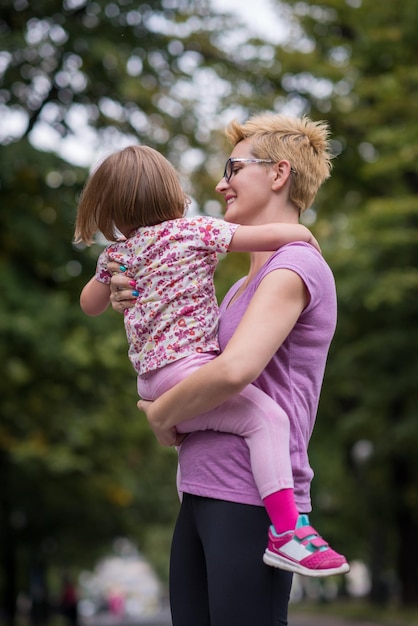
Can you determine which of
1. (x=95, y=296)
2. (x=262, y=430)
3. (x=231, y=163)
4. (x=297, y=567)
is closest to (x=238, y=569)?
(x=297, y=567)

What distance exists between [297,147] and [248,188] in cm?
17

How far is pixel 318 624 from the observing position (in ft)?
→ 88.6

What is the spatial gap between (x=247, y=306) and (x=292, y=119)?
1.77ft

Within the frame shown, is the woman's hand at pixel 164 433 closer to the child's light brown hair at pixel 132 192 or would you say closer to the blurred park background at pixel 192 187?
the child's light brown hair at pixel 132 192

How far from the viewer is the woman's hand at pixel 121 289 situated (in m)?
2.87

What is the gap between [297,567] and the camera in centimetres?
248

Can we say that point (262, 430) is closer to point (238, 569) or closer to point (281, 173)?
point (238, 569)

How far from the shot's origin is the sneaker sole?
248cm

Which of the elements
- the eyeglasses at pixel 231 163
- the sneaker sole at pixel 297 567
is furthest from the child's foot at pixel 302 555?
the eyeglasses at pixel 231 163

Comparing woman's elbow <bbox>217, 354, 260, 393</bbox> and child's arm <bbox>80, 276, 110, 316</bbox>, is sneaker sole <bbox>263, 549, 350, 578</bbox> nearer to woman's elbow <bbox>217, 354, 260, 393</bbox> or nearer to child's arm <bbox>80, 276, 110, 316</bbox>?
woman's elbow <bbox>217, 354, 260, 393</bbox>

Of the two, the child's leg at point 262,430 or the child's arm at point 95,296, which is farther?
the child's arm at point 95,296

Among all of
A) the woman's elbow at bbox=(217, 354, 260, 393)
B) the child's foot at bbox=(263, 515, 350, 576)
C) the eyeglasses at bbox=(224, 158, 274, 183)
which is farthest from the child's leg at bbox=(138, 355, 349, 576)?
the eyeglasses at bbox=(224, 158, 274, 183)

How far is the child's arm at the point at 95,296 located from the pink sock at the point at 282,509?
32.6 inches

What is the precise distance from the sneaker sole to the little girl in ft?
0.51
